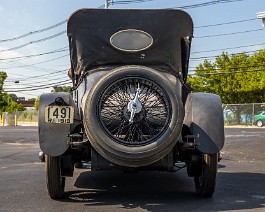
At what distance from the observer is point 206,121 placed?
17.7 feet

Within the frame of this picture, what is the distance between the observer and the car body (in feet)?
115

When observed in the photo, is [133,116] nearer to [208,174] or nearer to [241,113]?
[208,174]

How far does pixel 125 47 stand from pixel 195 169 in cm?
187

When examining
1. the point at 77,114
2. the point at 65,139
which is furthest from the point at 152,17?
the point at 65,139

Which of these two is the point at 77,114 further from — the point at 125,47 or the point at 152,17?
the point at 152,17

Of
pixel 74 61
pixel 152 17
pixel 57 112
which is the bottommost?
pixel 57 112

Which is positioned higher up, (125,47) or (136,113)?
(125,47)

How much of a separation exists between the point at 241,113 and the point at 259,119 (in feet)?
7.32

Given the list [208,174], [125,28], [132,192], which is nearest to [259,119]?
[132,192]

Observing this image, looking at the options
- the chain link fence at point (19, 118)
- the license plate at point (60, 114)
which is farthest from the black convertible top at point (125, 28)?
the chain link fence at point (19, 118)

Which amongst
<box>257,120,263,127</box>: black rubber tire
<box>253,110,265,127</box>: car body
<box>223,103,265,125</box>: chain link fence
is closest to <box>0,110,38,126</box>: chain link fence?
<box>223,103,265,125</box>: chain link fence

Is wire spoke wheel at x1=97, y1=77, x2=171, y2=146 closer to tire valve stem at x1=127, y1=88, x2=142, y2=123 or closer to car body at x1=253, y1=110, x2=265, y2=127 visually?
tire valve stem at x1=127, y1=88, x2=142, y2=123

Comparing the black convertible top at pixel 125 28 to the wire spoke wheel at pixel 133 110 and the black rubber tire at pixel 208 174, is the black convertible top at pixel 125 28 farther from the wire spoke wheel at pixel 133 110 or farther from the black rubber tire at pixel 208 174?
the black rubber tire at pixel 208 174

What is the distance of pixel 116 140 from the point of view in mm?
4969
